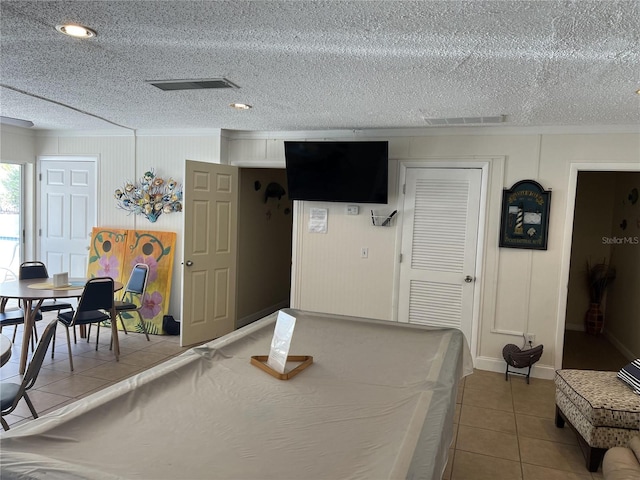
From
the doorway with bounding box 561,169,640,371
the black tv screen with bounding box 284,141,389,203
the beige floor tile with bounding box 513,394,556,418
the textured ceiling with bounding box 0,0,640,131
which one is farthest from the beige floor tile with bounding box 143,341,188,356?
the doorway with bounding box 561,169,640,371

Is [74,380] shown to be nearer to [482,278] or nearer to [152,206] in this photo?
[152,206]

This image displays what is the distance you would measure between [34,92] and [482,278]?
428 cm

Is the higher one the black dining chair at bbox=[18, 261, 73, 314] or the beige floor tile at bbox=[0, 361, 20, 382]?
the black dining chair at bbox=[18, 261, 73, 314]

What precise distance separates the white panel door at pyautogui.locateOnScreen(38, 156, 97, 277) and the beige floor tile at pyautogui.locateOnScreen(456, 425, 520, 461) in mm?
5018

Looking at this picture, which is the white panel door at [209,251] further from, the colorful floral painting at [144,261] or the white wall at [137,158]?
the colorful floral painting at [144,261]

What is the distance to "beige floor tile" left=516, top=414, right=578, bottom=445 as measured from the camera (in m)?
3.27

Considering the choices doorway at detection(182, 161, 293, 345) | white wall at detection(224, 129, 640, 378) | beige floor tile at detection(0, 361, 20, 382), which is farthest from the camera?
doorway at detection(182, 161, 293, 345)

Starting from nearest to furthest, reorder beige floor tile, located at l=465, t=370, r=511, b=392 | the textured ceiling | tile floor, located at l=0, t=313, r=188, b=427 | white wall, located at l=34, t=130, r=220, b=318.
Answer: the textured ceiling < tile floor, located at l=0, t=313, r=188, b=427 < beige floor tile, located at l=465, t=370, r=511, b=392 < white wall, located at l=34, t=130, r=220, b=318

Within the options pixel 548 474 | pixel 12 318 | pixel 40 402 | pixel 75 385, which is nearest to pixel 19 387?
pixel 40 402

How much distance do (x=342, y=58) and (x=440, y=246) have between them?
2650 millimetres

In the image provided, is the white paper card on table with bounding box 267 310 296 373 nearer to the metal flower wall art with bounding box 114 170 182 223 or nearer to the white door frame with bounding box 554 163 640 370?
the white door frame with bounding box 554 163 640 370

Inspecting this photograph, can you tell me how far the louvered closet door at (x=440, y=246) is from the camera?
4.59 m

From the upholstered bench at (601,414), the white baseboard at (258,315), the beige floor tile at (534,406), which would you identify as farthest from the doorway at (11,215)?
the upholstered bench at (601,414)

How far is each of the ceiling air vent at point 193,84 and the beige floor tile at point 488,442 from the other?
116 inches
